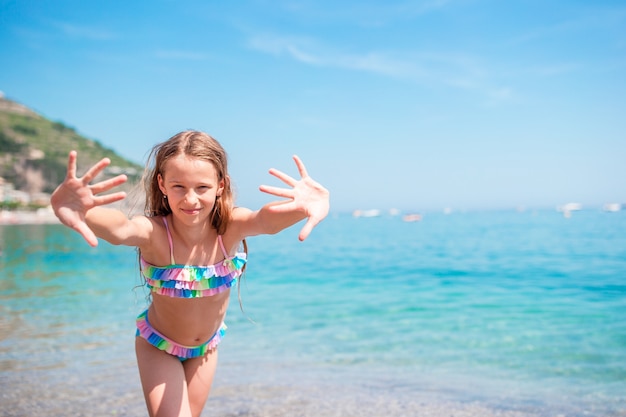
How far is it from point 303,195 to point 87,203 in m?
1.13

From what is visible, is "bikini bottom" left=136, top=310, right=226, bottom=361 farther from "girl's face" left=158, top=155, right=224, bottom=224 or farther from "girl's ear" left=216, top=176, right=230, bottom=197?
"girl's ear" left=216, top=176, right=230, bottom=197

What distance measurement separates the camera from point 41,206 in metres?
88.6

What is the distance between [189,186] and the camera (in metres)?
3.12

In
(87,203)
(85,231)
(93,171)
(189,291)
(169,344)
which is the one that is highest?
(93,171)

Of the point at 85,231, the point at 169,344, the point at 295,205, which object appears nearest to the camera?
the point at 85,231

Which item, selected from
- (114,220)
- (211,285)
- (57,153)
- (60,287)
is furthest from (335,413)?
(57,153)

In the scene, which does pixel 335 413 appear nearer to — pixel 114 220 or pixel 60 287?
pixel 114 220

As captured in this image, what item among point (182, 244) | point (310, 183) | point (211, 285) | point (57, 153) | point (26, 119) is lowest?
point (211, 285)

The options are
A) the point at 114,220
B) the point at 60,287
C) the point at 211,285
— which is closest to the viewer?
the point at 114,220

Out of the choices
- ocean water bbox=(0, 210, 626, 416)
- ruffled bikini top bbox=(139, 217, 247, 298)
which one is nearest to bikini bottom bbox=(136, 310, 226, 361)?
ruffled bikini top bbox=(139, 217, 247, 298)

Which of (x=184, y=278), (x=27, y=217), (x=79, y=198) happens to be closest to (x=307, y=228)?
(x=184, y=278)

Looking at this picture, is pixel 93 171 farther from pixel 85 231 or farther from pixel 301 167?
pixel 301 167

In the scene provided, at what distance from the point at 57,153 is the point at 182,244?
125 m

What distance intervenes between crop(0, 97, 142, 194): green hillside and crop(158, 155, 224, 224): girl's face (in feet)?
273
